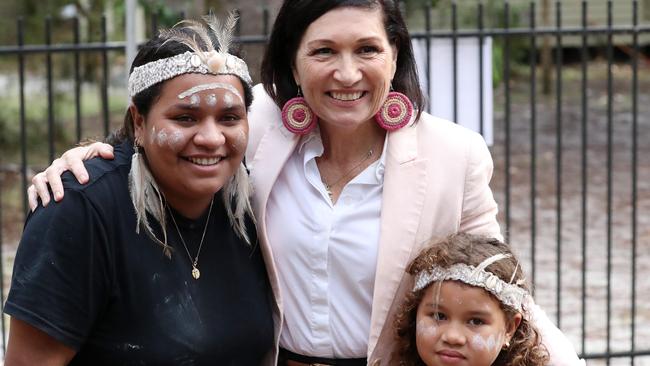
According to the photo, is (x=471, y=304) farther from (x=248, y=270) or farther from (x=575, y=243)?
(x=575, y=243)

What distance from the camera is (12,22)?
17344 mm

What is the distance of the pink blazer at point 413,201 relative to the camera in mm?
3449

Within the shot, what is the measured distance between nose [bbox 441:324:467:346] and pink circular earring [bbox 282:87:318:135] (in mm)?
798

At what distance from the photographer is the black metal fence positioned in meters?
6.56

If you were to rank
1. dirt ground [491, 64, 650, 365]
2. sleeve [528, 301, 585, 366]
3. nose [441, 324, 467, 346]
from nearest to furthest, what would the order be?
nose [441, 324, 467, 346] < sleeve [528, 301, 585, 366] < dirt ground [491, 64, 650, 365]

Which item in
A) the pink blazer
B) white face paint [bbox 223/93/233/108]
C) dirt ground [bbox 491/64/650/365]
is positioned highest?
white face paint [bbox 223/93/233/108]

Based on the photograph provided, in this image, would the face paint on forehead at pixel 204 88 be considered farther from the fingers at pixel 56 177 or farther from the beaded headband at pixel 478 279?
the beaded headband at pixel 478 279

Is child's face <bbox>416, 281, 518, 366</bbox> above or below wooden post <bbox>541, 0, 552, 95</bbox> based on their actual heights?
below

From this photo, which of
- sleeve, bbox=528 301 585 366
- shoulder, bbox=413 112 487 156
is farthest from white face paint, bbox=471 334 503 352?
shoulder, bbox=413 112 487 156

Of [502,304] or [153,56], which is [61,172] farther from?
[502,304]

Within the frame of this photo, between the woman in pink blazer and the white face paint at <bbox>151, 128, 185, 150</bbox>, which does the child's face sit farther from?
the white face paint at <bbox>151, 128, 185, 150</bbox>

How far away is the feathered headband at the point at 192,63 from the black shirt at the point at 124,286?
0.26 meters

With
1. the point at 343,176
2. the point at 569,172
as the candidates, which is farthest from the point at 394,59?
the point at 569,172

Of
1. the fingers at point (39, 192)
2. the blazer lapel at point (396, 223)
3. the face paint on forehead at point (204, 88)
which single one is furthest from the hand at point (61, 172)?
the blazer lapel at point (396, 223)
